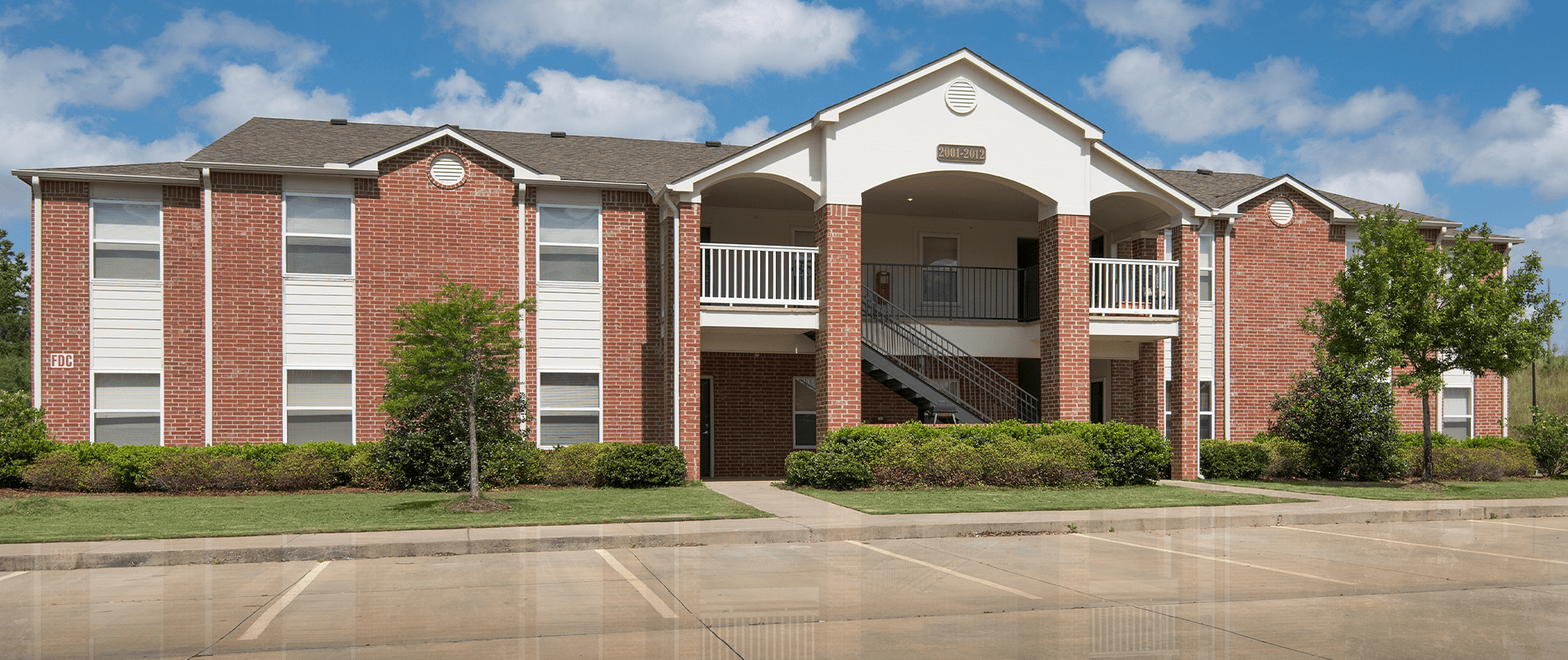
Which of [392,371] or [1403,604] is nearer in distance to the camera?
[1403,604]

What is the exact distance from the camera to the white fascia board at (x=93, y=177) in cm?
1856

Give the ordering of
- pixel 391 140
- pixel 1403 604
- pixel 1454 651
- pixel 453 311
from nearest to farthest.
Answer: pixel 1454 651
pixel 1403 604
pixel 453 311
pixel 391 140

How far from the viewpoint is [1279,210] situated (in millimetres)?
23859

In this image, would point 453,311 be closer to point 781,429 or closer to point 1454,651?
point 781,429

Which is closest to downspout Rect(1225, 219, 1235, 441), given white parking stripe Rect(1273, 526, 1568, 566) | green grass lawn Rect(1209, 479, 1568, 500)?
green grass lawn Rect(1209, 479, 1568, 500)

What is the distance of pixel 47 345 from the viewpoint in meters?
18.9

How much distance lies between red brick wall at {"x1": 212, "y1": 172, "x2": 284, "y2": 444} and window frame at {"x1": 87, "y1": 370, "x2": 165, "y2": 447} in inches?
36.0

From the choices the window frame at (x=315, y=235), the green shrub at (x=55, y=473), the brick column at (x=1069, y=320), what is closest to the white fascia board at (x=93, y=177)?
the window frame at (x=315, y=235)

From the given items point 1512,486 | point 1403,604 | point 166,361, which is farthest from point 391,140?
point 1512,486

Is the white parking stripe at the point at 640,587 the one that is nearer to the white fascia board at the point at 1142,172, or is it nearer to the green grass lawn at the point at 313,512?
the green grass lawn at the point at 313,512

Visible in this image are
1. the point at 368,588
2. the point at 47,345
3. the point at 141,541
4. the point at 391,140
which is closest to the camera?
the point at 368,588

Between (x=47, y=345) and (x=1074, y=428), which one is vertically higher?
(x=47, y=345)

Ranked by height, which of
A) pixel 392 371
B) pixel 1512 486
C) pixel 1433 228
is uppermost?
pixel 1433 228

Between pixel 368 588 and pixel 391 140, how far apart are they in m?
15.6
